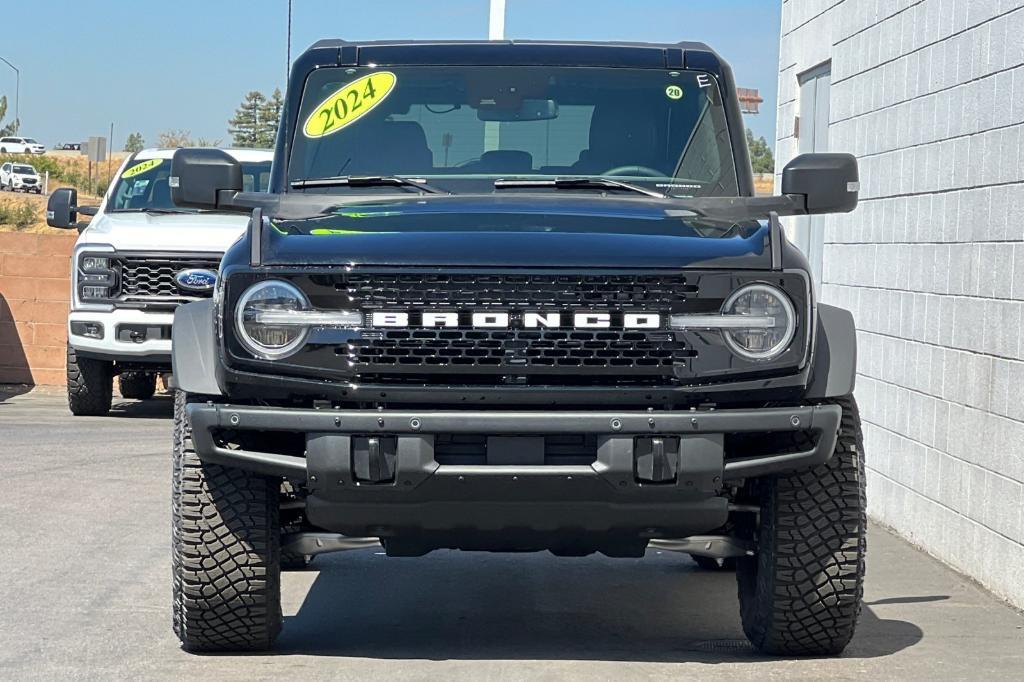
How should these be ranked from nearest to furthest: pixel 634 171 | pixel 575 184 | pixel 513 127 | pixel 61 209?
1. pixel 575 184
2. pixel 634 171
3. pixel 513 127
4. pixel 61 209

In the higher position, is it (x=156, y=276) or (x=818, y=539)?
(x=156, y=276)

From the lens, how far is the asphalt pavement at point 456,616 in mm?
5367

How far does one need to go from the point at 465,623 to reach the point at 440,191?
161 centimetres

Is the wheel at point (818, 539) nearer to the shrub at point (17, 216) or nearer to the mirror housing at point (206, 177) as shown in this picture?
the mirror housing at point (206, 177)

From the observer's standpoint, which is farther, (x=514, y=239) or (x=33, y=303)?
(x=33, y=303)

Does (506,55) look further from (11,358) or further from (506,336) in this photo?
(11,358)

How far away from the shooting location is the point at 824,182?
5.79 m

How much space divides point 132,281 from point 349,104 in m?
7.08

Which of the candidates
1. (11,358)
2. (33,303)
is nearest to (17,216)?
(11,358)

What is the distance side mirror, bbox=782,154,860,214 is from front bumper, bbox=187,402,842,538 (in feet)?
3.82

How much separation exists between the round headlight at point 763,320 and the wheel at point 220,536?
1525 millimetres

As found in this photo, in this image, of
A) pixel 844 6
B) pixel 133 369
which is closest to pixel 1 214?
pixel 133 369

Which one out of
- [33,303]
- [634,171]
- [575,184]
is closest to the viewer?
[575,184]

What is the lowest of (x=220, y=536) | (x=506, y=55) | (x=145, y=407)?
(x=145, y=407)
